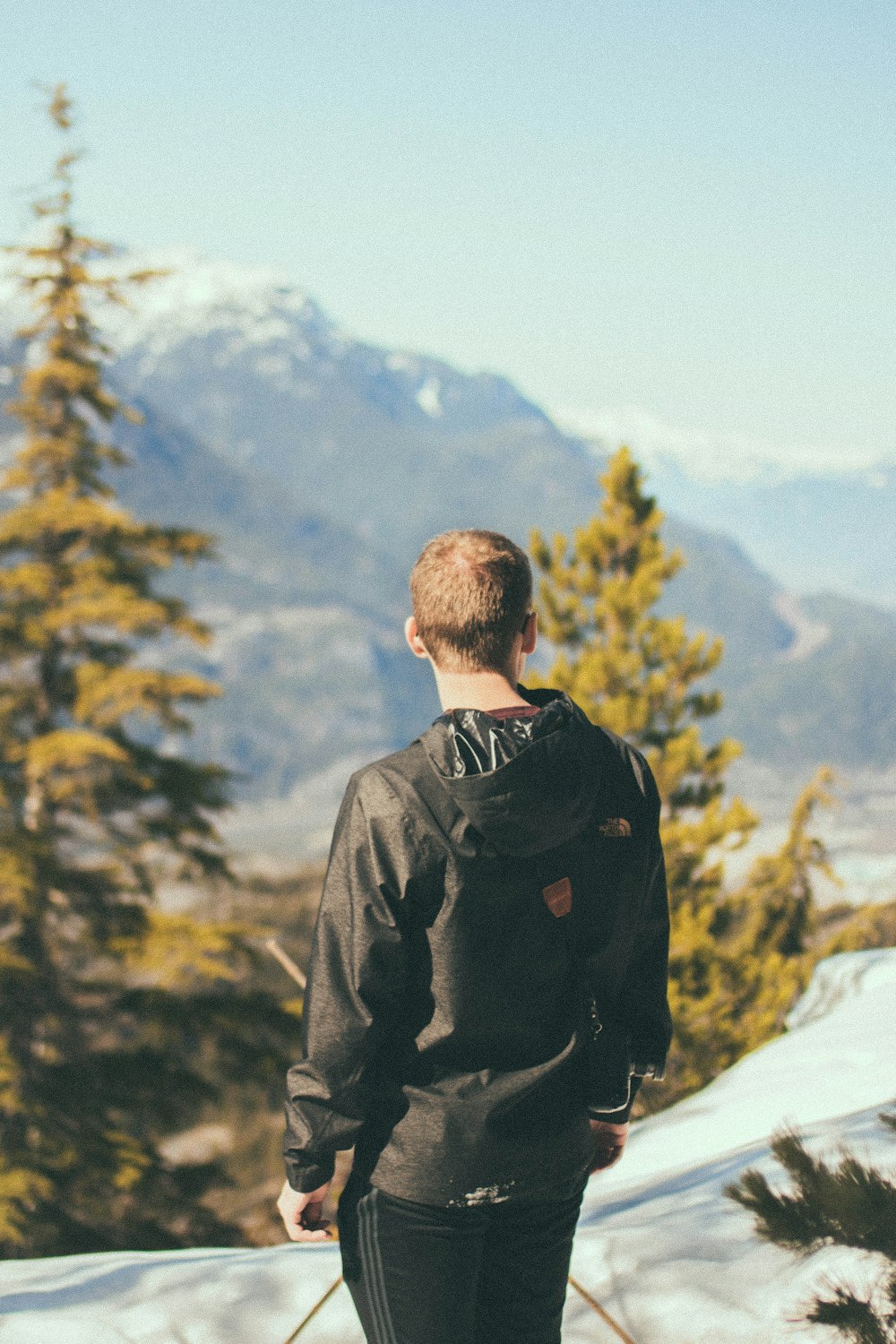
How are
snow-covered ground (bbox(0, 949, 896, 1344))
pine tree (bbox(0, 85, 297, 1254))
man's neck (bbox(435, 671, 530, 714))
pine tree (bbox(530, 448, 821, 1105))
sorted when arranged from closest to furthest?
man's neck (bbox(435, 671, 530, 714)) < snow-covered ground (bbox(0, 949, 896, 1344)) < pine tree (bbox(0, 85, 297, 1254)) < pine tree (bbox(530, 448, 821, 1105))

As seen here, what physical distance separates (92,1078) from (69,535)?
5.33 metres

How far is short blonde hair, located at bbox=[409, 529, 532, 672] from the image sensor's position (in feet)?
6.31

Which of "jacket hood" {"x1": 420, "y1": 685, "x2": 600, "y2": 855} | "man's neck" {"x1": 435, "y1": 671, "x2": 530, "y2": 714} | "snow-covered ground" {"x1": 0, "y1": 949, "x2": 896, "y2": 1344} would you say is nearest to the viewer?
"jacket hood" {"x1": 420, "y1": 685, "x2": 600, "y2": 855}

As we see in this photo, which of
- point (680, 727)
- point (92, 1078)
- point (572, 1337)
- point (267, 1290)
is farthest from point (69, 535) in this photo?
point (572, 1337)

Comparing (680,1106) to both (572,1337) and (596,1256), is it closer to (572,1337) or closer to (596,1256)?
(596,1256)

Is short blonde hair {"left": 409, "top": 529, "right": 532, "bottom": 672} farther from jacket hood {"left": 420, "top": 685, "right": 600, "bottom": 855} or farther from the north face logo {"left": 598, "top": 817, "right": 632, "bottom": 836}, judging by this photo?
the north face logo {"left": 598, "top": 817, "right": 632, "bottom": 836}

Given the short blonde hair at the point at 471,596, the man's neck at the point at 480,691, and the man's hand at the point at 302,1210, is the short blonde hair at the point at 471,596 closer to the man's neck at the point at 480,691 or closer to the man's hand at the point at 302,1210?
the man's neck at the point at 480,691

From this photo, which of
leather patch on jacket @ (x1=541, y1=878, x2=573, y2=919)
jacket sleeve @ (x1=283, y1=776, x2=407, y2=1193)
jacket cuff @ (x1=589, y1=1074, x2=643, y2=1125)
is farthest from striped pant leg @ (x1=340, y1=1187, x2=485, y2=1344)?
leather patch on jacket @ (x1=541, y1=878, x2=573, y2=919)

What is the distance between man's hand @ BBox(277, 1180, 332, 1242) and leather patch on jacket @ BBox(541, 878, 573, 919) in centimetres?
67

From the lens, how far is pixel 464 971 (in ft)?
6.43

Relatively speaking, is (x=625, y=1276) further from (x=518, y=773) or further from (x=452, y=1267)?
(x=518, y=773)

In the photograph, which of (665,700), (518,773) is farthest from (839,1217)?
(665,700)

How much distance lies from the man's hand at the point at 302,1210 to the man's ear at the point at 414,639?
1.01m

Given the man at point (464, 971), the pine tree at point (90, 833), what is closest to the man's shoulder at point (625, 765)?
the man at point (464, 971)
